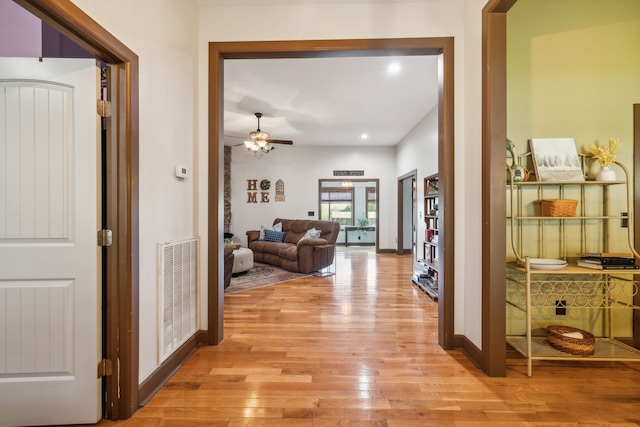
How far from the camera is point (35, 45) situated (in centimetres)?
161

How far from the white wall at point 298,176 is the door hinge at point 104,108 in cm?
637

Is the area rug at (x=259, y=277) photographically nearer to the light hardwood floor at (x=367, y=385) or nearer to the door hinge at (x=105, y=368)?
the light hardwood floor at (x=367, y=385)

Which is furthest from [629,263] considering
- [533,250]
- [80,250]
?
[80,250]

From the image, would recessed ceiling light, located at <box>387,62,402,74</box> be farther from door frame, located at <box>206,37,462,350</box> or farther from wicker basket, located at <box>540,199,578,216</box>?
wicker basket, located at <box>540,199,578,216</box>

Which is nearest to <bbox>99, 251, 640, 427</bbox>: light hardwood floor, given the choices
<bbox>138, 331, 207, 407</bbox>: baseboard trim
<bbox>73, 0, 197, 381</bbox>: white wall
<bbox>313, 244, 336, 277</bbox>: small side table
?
<bbox>138, 331, 207, 407</bbox>: baseboard trim

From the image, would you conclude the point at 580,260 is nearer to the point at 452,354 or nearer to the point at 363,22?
the point at 452,354

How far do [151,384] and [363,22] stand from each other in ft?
10.4

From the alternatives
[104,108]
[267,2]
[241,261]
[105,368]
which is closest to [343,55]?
Answer: [267,2]

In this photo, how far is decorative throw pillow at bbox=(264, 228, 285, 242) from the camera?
6.54m

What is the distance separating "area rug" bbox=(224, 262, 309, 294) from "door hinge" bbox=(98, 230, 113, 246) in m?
2.69

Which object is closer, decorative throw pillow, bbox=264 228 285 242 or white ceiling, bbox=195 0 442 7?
white ceiling, bbox=195 0 442 7

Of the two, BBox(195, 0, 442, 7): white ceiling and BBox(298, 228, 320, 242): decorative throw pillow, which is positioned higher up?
BBox(195, 0, 442, 7): white ceiling

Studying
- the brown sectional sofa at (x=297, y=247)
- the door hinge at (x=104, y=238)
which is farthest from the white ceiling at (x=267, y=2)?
the brown sectional sofa at (x=297, y=247)

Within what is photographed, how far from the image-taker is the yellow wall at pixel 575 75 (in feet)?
7.48
